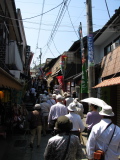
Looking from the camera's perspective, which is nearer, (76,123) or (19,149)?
(76,123)

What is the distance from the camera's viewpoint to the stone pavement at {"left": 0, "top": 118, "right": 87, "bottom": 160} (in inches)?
264

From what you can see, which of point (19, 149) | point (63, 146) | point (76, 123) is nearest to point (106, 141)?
point (63, 146)

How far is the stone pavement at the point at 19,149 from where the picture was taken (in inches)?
264

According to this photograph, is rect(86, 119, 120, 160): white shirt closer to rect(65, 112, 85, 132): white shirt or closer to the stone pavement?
rect(65, 112, 85, 132): white shirt

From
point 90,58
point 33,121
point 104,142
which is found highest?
point 90,58

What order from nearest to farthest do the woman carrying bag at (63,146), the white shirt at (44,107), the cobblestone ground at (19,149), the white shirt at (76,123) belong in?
the woman carrying bag at (63,146) → the white shirt at (76,123) → the cobblestone ground at (19,149) → the white shirt at (44,107)

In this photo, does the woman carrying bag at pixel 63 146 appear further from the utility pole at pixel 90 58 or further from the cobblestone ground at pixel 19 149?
the utility pole at pixel 90 58

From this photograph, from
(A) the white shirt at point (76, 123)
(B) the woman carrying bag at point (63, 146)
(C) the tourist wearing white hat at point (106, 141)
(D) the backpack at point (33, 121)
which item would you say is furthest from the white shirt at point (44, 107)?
(B) the woman carrying bag at point (63, 146)

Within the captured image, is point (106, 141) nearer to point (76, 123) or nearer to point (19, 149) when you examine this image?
point (76, 123)

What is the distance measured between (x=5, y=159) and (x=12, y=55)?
8.56m

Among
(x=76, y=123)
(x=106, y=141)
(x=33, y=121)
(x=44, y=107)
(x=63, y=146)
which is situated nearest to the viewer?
(x=63, y=146)

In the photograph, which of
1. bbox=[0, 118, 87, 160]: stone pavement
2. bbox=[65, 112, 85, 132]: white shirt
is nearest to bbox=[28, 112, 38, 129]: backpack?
bbox=[0, 118, 87, 160]: stone pavement

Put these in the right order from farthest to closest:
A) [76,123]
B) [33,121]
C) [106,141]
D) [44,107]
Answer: [44,107]
[33,121]
[76,123]
[106,141]

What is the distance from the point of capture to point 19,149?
25.0 feet
